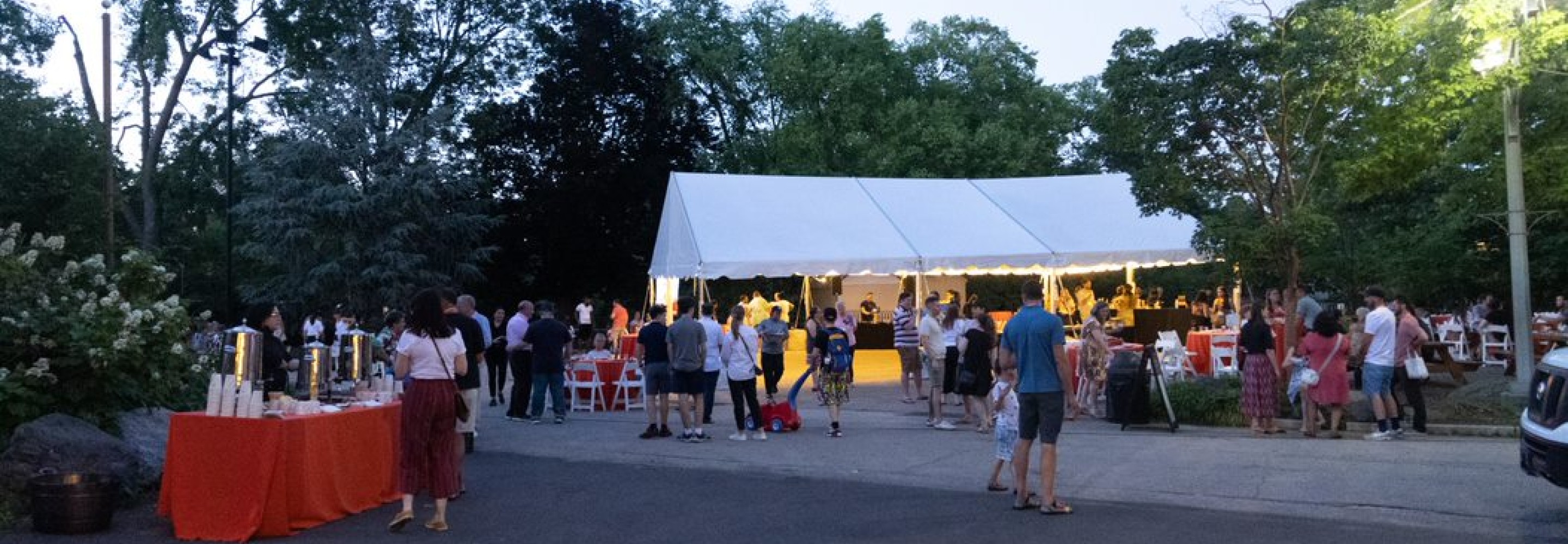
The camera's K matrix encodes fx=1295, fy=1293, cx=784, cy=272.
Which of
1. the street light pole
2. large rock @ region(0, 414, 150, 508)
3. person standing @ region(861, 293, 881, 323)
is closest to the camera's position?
large rock @ region(0, 414, 150, 508)

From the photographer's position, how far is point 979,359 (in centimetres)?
1373

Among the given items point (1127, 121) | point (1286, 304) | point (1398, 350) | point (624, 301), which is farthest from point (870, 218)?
point (624, 301)

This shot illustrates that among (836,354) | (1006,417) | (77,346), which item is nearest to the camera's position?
(1006,417)

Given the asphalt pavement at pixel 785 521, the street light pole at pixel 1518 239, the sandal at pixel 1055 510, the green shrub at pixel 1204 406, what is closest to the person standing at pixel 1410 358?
the green shrub at pixel 1204 406

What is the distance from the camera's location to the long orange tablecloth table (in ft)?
27.2

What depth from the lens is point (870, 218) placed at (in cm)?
2527

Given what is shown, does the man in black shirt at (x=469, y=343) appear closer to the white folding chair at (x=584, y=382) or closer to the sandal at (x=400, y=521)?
the sandal at (x=400, y=521)

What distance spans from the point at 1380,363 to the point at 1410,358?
1.91 ft

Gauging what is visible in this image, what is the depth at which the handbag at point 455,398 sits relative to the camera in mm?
8625

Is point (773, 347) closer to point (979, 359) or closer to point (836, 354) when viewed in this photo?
point (836, 354)

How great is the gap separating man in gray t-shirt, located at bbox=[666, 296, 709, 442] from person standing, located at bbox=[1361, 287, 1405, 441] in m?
6.79

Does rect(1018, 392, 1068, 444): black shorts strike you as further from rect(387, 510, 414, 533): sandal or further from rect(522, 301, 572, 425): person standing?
rect(522, 301, 572, 425): person standing

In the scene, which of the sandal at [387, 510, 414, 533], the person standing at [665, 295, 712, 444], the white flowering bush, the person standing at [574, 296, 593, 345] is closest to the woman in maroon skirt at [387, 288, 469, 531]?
the sandal at [387, 510, 414, 533]

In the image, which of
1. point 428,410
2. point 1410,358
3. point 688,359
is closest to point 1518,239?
point 1410,358
